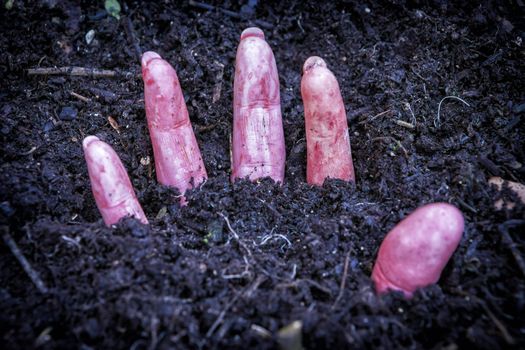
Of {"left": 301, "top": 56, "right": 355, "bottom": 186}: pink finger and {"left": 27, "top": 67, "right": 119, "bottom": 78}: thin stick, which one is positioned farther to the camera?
{"left": 27, "top": 67, "right": 119, "bottom": 78}: thin stick

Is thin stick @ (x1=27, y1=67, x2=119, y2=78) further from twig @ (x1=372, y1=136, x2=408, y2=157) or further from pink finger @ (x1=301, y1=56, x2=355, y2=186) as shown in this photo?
twig @ (x1=372, y1=136, x2=408, y2=157)

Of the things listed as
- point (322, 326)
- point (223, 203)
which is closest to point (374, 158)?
point (223, 203)

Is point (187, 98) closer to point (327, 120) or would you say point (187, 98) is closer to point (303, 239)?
point (327, 120)

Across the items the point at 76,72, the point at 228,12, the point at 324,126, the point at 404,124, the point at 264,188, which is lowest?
the point at 264,188

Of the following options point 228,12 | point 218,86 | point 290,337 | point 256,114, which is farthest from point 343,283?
point 228,12

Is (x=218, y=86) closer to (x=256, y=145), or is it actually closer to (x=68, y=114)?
(x=256, y=145)

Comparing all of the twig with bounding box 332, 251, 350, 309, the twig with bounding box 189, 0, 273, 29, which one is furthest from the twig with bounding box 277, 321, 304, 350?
the twig with bounding box 189, 0, 273, 29
